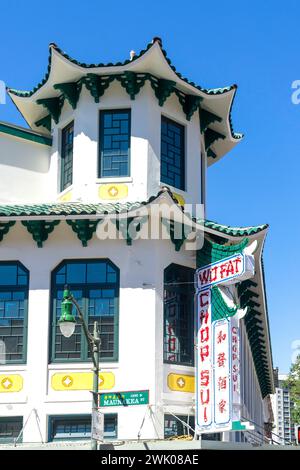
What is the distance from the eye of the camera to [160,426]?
1948cm

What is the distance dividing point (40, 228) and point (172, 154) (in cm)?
493

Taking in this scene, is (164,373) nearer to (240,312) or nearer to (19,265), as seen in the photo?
(240,312)

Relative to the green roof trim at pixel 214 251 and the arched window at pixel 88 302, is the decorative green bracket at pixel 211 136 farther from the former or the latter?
the arched window at pixel 88 302

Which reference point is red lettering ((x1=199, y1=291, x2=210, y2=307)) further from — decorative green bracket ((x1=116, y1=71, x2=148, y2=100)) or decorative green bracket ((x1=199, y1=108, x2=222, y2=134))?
decorative green bracket ((x1=199, y1=108, x2=222, y2=134))

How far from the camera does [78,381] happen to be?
2012cm

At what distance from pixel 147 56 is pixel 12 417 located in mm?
10345

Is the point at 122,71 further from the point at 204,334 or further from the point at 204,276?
the point at 204,334

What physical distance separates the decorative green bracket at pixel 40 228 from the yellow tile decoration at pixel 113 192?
6.28 ft

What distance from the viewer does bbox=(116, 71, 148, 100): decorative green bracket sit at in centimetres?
2275

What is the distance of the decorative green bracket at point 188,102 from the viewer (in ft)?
77.9

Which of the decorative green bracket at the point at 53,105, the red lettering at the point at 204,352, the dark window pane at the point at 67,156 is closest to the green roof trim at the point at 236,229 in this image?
the red lettering at the point at 204,352

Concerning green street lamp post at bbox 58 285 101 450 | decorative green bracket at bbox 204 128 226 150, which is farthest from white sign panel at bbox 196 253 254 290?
decorative green bracket at bbox 204 128 226 150

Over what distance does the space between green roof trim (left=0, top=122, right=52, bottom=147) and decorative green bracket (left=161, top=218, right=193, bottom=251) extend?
5494 millimetres
